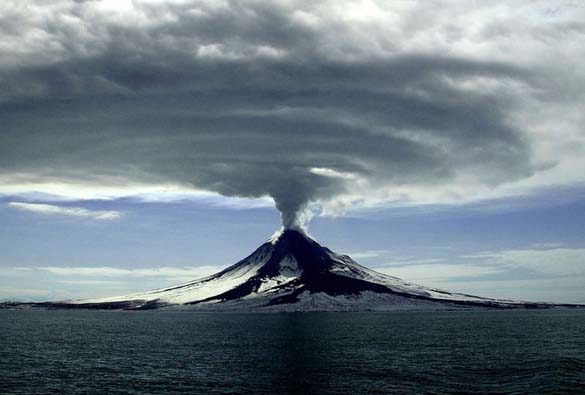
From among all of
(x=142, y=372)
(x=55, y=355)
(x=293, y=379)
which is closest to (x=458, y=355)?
(x=293, y=379)

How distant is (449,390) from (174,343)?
9258 cm

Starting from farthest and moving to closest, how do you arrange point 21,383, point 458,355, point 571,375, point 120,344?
point 120,344 < point 458,355 < point 571,375 < point 21,383

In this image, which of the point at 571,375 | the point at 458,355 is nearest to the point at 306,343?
the point at 458,355

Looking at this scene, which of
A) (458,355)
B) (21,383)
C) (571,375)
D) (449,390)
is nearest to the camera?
(449,390)

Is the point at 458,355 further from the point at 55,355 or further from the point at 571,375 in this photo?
the point at 55,355

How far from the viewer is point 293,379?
8419 centimetres

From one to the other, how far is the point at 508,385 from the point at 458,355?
38.3 metres

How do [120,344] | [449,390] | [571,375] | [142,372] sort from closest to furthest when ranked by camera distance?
[449,390] < [571,375] < [142,372] < [120,344]

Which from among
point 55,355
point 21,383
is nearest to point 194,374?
point 21,383

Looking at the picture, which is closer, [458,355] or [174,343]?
[458,355]

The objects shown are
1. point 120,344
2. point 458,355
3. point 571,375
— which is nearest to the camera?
point 571,375

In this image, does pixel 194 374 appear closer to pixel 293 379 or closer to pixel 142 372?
pixel 142 372

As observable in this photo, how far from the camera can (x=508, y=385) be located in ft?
255

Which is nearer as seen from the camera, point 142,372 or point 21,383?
point 21,383
